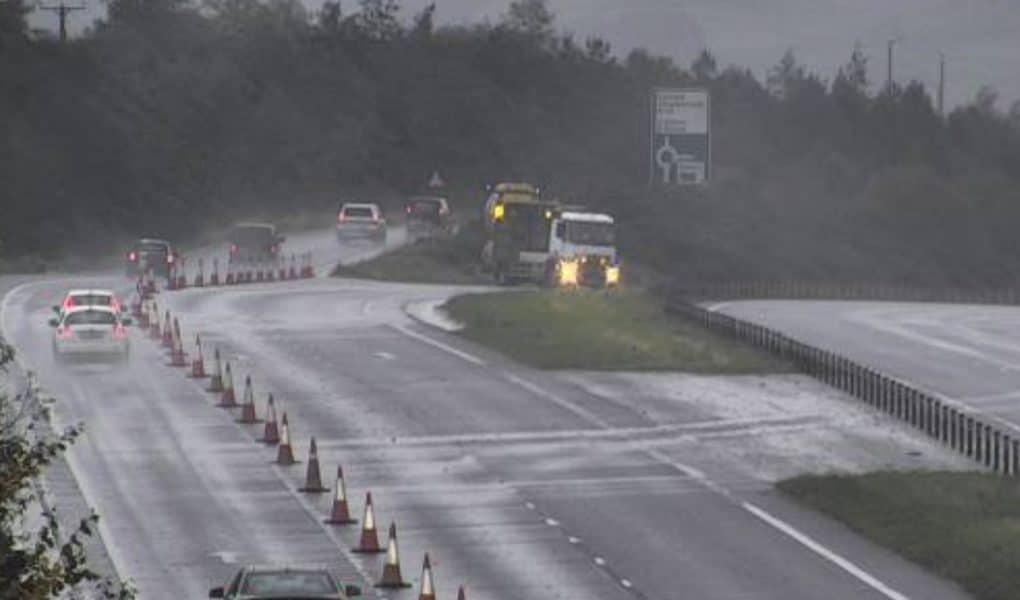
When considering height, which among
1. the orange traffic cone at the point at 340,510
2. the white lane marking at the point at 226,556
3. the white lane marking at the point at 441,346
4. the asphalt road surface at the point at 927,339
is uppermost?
the orange traffic cone at the point at 340,510

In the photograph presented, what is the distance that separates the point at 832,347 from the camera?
269 feet

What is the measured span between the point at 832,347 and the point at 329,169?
102 m

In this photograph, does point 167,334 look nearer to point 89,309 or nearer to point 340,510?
point 89,309

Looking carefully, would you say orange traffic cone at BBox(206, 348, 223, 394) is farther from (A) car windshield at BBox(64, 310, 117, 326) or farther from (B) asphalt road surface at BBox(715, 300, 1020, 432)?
(B) asphalt road surface at BBox(715, 300, 1020, 432)

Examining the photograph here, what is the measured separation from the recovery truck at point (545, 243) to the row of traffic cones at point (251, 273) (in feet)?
26.6

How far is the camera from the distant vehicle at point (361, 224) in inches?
5034

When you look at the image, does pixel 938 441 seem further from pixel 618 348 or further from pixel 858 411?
pixel 618 348

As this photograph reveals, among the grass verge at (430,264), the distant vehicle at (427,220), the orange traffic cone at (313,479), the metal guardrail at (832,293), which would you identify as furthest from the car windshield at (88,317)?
the distant vehicle at (427,220)

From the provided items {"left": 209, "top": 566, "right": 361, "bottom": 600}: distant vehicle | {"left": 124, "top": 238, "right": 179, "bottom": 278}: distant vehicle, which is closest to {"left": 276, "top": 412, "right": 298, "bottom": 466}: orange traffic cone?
{"left": 209, "top": 566, "right": 361, "bottom": 600}: distant vehicle

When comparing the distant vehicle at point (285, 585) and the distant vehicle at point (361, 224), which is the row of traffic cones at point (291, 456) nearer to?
the distant vehicle at point (285, 585)

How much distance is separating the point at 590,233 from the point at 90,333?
41204 millimetres

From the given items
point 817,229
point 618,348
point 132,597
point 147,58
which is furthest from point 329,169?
point 132,597

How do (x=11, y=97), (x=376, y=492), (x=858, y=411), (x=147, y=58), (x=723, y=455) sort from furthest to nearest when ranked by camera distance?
(x=147, y=58)
(x=11, y=97)
(x=858, y=411)
(x=723, y=455)
(x=376, y=492)

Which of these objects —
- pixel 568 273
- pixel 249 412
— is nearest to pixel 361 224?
pixel 568 273
